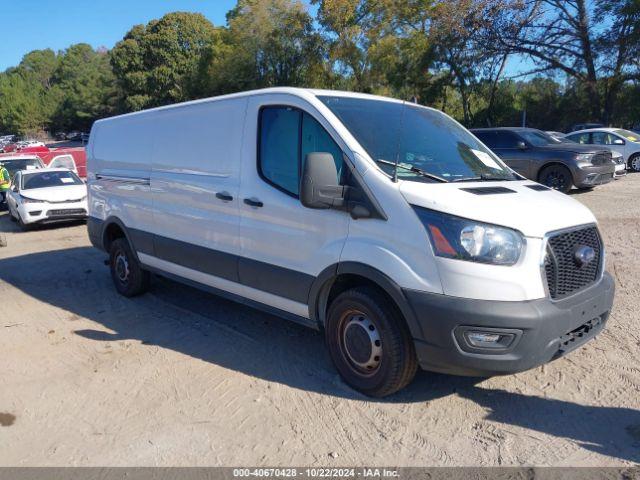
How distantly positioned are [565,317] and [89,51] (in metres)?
135

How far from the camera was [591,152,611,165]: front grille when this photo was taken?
1206 cm

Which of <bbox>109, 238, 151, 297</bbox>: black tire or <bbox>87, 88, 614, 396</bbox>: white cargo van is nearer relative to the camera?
<bbox>87, 88, 614, 396</bbox>: white cargo van

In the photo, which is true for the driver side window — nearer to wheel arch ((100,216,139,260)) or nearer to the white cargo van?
the white cargo van

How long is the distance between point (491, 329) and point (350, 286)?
1083mm

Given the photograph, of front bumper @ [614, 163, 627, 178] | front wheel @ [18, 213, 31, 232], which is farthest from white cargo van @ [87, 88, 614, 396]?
front bumper @ [614, 163, 627, 178]

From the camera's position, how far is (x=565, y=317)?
3363mm

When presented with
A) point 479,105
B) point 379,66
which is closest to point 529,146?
point 379,66

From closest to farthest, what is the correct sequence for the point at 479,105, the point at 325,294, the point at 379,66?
1. the point at 325,294
2. the point at 379,66
3. the point at 479,105

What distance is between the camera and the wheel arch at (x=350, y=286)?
3.43 m

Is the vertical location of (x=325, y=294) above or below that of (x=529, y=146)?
below

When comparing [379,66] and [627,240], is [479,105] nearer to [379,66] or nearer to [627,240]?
[379,66]

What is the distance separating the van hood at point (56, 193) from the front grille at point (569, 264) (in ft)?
38.4

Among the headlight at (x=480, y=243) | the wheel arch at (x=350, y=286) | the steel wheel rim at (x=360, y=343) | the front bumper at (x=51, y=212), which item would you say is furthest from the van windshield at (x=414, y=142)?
the front bumper at (x=51, y=212)

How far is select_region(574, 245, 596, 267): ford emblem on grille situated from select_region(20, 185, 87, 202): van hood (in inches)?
463
